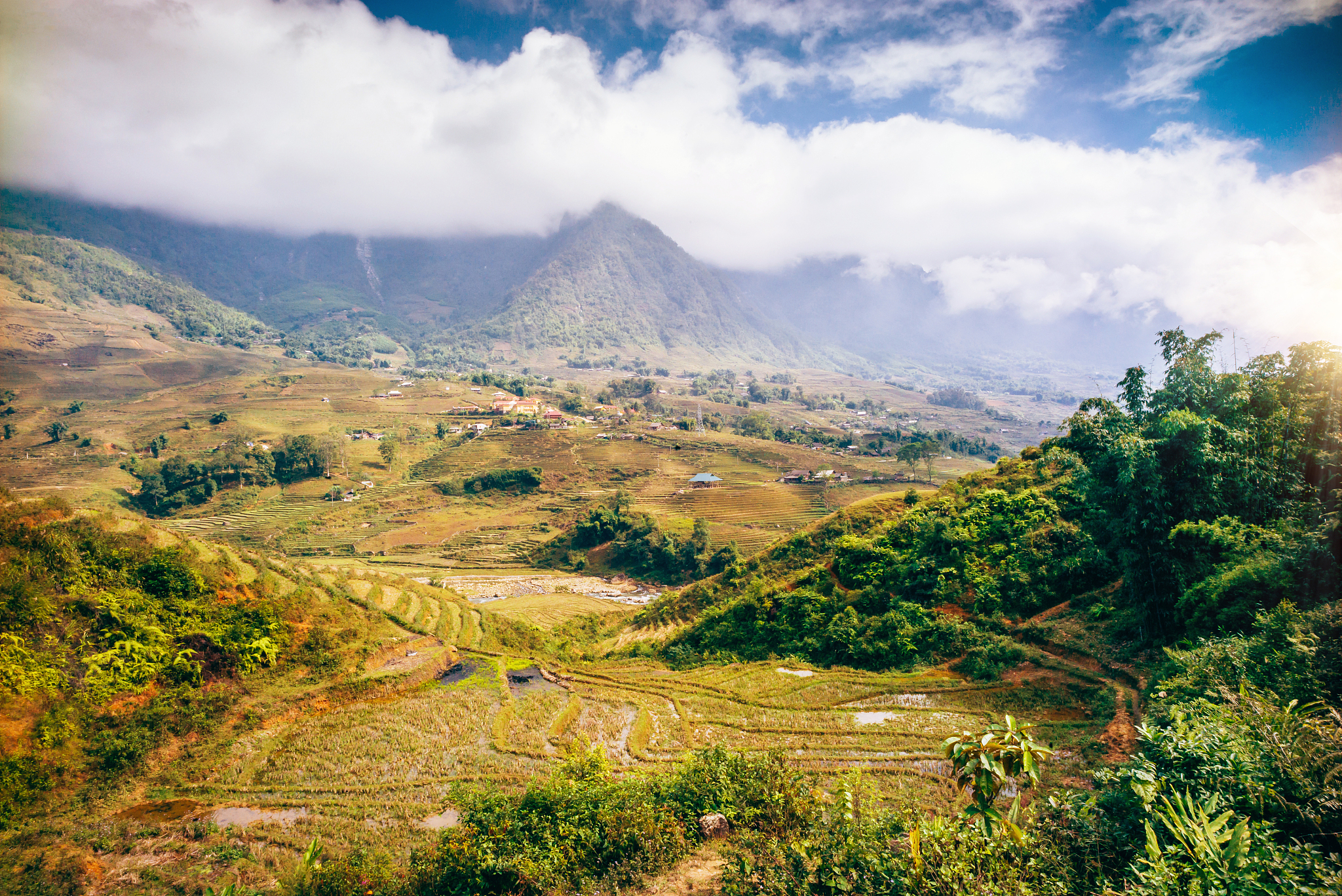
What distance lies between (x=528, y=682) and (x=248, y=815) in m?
10.1

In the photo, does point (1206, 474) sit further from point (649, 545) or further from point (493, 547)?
point (493, 547)

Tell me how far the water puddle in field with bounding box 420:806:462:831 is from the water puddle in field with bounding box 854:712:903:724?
11.1 meters

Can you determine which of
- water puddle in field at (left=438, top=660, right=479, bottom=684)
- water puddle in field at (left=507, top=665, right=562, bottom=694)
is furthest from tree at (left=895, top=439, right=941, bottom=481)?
water puddle in field at (left=438, top=660, right=479, bottom=684)

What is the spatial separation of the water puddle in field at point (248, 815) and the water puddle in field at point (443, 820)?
3.01 m

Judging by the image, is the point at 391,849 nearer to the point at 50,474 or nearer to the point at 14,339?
the point at 50,474

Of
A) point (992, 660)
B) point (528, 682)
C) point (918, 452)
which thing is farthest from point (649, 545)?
point (918, 452)

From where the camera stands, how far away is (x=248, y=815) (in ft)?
41.9

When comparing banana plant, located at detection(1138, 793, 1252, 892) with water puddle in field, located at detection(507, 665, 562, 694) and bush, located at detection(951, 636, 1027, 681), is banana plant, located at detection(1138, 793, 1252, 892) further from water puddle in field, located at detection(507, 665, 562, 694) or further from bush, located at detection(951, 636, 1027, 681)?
water puddle in field, located at detection(507, 665, 562, 694)

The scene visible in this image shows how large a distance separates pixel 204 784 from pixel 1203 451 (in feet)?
94.1

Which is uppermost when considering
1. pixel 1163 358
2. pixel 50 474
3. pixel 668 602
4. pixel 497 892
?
pixel 1163 358

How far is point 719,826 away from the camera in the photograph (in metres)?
9.69

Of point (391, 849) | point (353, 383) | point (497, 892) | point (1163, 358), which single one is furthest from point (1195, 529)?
point (353, 383)

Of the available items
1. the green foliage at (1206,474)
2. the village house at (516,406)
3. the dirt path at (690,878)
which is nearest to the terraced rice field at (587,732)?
the dirt path at (690,878)

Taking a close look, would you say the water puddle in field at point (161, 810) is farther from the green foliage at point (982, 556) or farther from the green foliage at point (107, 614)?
the green foliage at point (982, 556)
